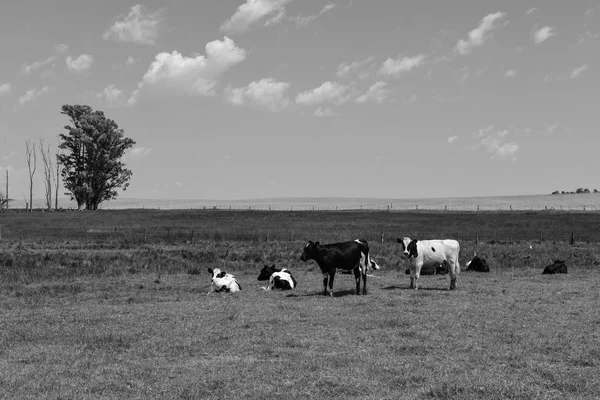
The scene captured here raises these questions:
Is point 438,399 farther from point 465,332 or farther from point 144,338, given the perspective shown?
point 144,338

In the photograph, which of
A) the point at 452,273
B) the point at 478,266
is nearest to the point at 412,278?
the point at 452,273

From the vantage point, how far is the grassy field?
984cm

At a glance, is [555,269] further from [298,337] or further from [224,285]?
[298,337]

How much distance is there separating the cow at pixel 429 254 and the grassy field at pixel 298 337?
0.88m

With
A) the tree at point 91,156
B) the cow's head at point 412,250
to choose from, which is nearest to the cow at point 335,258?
the cow's head at point 412,250

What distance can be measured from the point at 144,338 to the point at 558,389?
27.4 ft

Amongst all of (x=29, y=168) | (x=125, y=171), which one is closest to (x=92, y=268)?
(x=125, y=171)

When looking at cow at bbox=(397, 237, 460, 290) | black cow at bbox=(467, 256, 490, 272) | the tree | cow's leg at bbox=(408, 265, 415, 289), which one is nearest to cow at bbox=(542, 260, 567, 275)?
black cow at bbox=(467, 256, 490, 272)

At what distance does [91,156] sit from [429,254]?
83557mm

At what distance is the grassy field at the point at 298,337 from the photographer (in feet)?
32.3

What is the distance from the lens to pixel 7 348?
41.2 ft

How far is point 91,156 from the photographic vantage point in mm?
97625

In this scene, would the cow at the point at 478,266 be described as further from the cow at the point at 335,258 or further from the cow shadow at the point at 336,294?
the cow shadow at the point at 336,294

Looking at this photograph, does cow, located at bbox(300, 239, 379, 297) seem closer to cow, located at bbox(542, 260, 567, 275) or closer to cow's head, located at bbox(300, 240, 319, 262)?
cow's head, located at bbox(300, 240, 319, 262)
